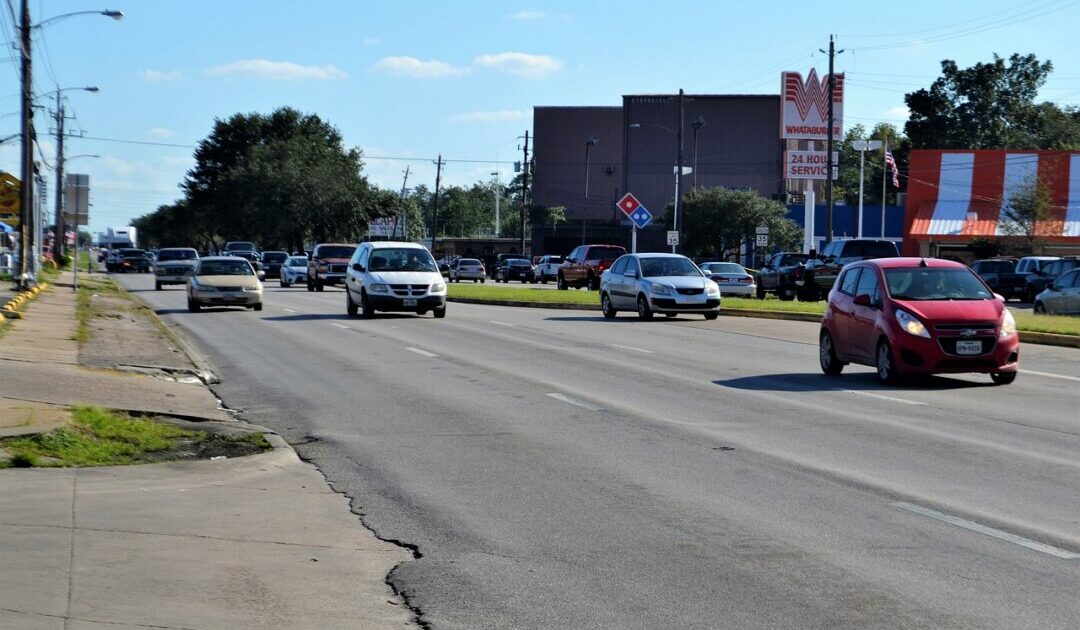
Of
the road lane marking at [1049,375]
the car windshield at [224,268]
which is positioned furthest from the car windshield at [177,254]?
the road lane marking at [1049,375]

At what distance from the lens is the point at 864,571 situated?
23.5 ft

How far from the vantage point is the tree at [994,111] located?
384 feet

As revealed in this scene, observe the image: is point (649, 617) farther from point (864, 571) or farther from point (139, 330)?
point (139, 330)

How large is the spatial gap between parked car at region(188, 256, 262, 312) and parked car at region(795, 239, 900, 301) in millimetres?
17036

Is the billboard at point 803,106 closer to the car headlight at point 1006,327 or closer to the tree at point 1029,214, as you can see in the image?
the tree at point 1029,214

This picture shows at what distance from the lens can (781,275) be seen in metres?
46.4

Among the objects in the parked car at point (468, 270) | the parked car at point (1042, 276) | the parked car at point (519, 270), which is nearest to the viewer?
the parked car at point (1042, 276)

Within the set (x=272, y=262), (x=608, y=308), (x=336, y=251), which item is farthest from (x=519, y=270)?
(x=608, y=308)

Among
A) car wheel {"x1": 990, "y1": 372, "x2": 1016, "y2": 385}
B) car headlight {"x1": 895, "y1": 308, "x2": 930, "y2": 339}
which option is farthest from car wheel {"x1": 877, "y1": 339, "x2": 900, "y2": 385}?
car wheel {"x1": 990, "y1": 372, "x2": 1016, "y2": 385}

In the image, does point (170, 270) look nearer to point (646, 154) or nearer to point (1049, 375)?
point (1049, 375)

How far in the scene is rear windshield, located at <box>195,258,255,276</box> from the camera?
38969mm

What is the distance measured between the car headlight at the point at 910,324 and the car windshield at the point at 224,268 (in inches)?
1003

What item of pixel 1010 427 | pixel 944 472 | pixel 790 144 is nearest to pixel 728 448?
pixel 944 472

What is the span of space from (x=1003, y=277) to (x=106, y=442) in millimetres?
43765
